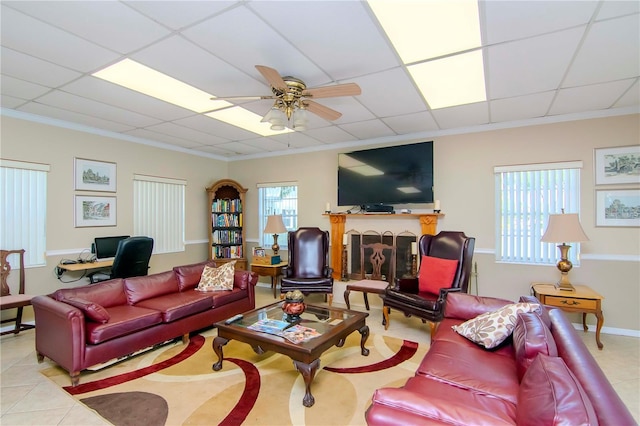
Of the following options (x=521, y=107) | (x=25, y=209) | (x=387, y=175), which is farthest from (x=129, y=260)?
(x=521, y=107)

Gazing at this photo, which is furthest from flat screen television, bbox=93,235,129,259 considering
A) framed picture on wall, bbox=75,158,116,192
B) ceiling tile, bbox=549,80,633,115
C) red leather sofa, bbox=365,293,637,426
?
ceiling tile, bbox=549,80,633,115

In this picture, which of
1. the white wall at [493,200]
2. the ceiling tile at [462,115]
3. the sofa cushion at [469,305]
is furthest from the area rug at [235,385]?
the ceiling tile at [462,115]

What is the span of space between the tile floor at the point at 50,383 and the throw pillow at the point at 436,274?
553 millimetres

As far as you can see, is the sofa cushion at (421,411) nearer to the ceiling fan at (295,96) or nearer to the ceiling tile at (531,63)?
the ceiling fan at (295,96)

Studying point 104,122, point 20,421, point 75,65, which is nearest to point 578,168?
point 75,65

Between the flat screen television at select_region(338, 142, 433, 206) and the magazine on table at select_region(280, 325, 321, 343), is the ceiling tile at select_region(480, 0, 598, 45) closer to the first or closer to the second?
the flat screen television at select_region(338, 142, 433, 206)

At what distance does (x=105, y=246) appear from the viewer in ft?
15.1

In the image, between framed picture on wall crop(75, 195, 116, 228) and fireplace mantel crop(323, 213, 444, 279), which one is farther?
fireplace mantel crop(323, 213, 444, 279)

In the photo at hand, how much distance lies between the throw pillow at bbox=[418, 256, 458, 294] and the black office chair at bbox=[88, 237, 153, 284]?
3.65 metres

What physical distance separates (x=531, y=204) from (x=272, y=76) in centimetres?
381

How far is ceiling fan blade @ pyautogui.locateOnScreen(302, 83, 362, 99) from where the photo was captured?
2.47 meters

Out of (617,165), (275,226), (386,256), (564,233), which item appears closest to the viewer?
(564,233)

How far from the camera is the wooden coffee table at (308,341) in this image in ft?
7.67

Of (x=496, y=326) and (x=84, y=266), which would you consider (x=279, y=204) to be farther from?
(x=496, y=326)
